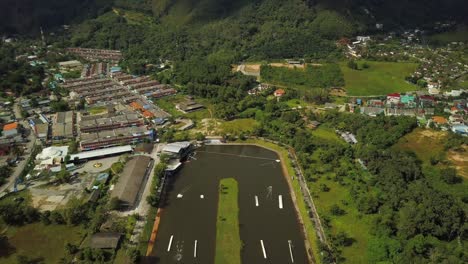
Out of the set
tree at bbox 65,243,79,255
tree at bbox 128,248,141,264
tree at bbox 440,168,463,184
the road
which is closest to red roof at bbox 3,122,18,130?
the road

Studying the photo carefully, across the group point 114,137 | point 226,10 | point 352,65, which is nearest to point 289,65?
point 352,65

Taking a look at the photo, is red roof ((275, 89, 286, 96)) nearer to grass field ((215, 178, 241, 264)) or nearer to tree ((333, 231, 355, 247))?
grass field ((215, 178, 241, 264))

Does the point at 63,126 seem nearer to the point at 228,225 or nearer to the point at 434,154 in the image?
the point at 228,225

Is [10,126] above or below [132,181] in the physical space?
above

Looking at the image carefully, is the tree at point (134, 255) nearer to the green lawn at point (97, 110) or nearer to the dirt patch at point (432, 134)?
the green lawn at point (97, 110)

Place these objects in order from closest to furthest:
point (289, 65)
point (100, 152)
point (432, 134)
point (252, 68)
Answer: point (100, 152), point (432, 134), point (252, 68), point (289, 65)

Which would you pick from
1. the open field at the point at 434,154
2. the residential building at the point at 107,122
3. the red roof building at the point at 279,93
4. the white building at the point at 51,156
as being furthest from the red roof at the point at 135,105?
the open field at the point at 434,154

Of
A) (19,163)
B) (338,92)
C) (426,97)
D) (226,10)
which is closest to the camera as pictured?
(19,163)
